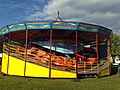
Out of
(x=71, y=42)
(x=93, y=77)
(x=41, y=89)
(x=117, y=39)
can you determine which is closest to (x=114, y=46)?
(x=117, y=39)

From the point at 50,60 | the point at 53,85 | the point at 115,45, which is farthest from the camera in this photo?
the point at 115,45

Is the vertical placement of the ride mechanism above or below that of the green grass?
above

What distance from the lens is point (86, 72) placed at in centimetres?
1842

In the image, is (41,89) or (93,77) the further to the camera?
(93,77)

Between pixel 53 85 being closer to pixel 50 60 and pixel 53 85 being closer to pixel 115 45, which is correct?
pixel 50 60

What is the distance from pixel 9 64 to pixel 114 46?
131 feet

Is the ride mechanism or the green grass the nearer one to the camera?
the green grass

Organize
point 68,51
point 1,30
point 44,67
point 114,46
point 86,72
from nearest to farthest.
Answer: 1. point 44,67
2. point 86,72
3. point 1,30
4. point 68,51
5. point 114,46

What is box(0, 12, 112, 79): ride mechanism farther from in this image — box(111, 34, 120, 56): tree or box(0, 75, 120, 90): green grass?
box(111, 34, 120, 56): tree

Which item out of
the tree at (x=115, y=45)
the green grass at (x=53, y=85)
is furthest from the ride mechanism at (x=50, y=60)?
the tree at (x=115, y=45)

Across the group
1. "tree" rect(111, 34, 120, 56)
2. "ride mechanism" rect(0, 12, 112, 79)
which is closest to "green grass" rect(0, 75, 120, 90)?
"ride mechanism" rect(0, 12, 112, 79)

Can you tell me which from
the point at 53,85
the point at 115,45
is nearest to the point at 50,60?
the point at 53,85

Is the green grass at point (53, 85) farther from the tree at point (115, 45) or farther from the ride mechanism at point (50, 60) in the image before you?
the tree at point (115, 45)

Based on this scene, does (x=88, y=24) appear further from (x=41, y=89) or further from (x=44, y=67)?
(x=41, y=89)
